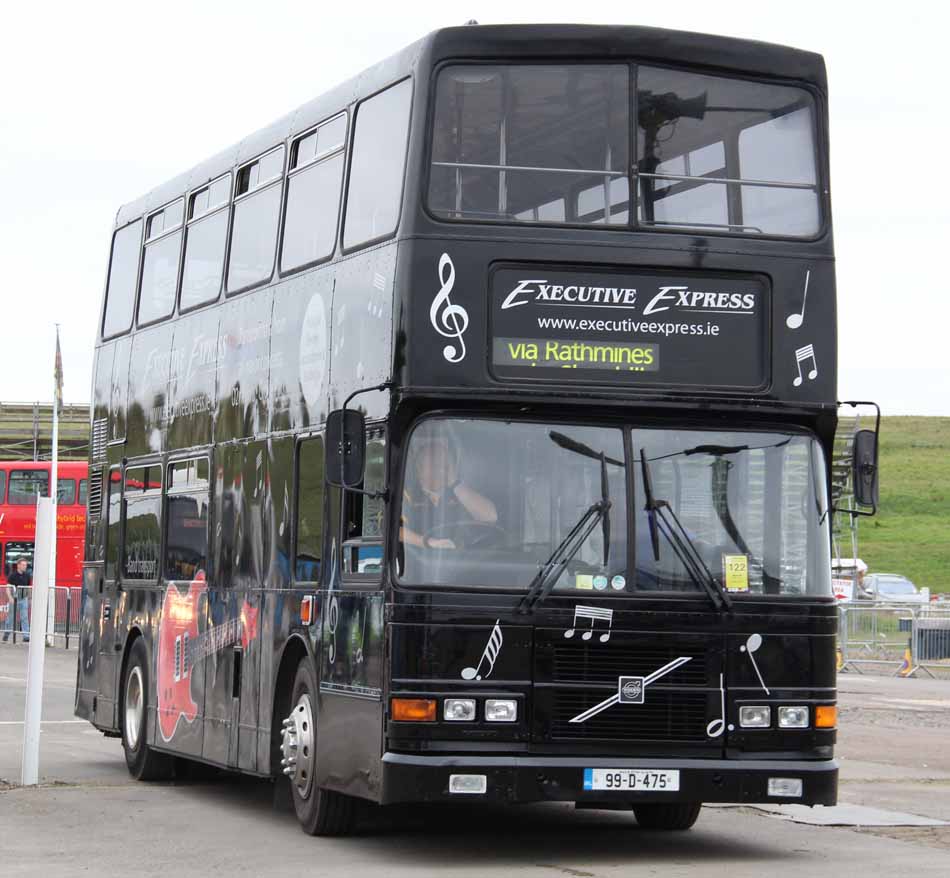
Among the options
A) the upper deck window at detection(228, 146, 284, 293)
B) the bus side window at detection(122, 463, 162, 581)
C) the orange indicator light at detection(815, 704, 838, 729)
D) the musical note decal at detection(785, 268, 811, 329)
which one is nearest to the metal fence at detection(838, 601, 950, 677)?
the bus side window at detection(122, 463, 162, 581)

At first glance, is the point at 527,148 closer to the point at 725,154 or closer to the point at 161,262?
the point at 725,154

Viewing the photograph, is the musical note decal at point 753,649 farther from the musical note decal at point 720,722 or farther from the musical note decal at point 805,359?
the musical note decal at point 805,359

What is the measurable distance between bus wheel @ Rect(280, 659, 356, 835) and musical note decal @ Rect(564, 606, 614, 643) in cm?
207

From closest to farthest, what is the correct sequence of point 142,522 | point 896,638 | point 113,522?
point 142,522, point 113,522, point 896,638

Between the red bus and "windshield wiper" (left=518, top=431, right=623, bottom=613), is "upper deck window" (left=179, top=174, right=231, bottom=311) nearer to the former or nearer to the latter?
"windshield wiper" (left=518, top=431, right=623, bottom=613)

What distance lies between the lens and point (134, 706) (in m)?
18.0

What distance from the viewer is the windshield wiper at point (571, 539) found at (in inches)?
467

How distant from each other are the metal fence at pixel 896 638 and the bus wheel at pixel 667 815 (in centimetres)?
2373

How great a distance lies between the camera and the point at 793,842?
13422mm

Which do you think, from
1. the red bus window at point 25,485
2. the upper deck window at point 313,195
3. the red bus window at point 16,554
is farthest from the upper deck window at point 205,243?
the red bus window at point 25,485

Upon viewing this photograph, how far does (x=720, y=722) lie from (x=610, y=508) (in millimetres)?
1370

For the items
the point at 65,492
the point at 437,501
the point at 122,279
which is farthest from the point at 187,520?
the point at 65,492

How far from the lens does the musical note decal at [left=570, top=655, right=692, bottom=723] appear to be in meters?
12.0

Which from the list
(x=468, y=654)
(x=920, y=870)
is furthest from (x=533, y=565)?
(x=920, y=870)
